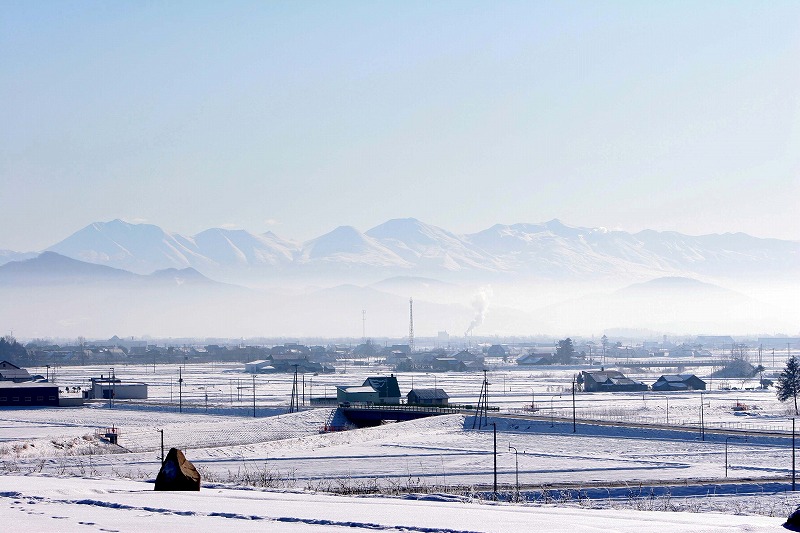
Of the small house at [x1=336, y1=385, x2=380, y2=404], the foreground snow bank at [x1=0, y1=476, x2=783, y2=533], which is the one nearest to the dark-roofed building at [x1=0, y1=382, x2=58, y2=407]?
the small house at [x1=336, y1=385, x2=380, y2=404]

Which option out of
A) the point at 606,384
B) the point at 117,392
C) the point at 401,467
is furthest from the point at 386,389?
the point at 401,467

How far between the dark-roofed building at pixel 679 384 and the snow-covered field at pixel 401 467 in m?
18.6

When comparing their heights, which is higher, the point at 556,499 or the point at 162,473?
the point at 162,473

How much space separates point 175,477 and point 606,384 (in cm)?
8556

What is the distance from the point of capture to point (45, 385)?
7775cm

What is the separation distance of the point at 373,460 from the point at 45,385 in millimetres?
43756

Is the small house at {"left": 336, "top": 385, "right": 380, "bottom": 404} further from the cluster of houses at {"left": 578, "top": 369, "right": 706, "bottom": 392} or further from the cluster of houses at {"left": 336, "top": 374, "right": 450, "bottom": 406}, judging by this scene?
the cluster of houses at {"left": 578, "top": 369, "right": 706, "bottom": 392}

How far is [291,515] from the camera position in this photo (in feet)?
57.9

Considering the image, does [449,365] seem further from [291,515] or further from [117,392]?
[291,515]

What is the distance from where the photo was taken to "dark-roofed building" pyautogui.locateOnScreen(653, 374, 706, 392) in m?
101

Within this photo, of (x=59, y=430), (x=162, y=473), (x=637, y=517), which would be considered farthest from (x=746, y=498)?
(x=59, y=430)

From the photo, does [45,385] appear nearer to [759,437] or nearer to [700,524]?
[759,437]

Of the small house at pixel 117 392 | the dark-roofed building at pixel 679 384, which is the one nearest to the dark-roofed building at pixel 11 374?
the small house at pixel 117 392

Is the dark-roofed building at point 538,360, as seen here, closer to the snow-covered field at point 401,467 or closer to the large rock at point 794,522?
the snow-covered field at point 401,467
